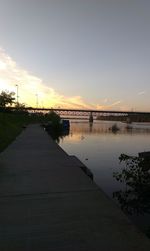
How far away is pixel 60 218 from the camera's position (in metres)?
8.37

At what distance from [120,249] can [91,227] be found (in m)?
1.32

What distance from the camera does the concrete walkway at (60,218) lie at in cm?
679

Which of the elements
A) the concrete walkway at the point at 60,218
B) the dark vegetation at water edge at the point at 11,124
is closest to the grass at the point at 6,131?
the dark vegetation at water edge at the point at 11,124

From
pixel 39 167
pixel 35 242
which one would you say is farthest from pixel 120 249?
pixel 39 167

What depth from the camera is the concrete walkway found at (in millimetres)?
6785

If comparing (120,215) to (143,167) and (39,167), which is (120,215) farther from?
(39,167)

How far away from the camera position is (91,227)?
7711mm

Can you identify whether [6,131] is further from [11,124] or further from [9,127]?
[11,124]

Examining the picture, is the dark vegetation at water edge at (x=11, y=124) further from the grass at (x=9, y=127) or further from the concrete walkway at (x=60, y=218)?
the concrete walkway at (x=60, y=218)

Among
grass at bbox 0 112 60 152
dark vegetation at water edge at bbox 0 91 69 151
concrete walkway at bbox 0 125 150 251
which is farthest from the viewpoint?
dark vegetation at water edge at bbox 0 91 69 151

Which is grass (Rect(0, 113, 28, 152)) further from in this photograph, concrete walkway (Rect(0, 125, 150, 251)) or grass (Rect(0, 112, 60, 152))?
concrete walkway (Rect(0, 125, 150, 251))

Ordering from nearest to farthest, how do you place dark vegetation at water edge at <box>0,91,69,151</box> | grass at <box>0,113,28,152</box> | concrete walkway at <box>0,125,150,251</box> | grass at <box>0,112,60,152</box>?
concrete walkway at <box>0,125,150,251</box>, grass at <box>0,113,28,152</box>, grass at <box>0,112,60,152</box>, dark vegetation at water edge at <box>0,91,69,151</box>

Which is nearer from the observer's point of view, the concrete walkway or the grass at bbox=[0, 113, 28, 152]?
the concrete walkway

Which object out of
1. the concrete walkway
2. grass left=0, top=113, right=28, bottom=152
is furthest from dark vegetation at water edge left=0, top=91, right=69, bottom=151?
the concrete walkway
